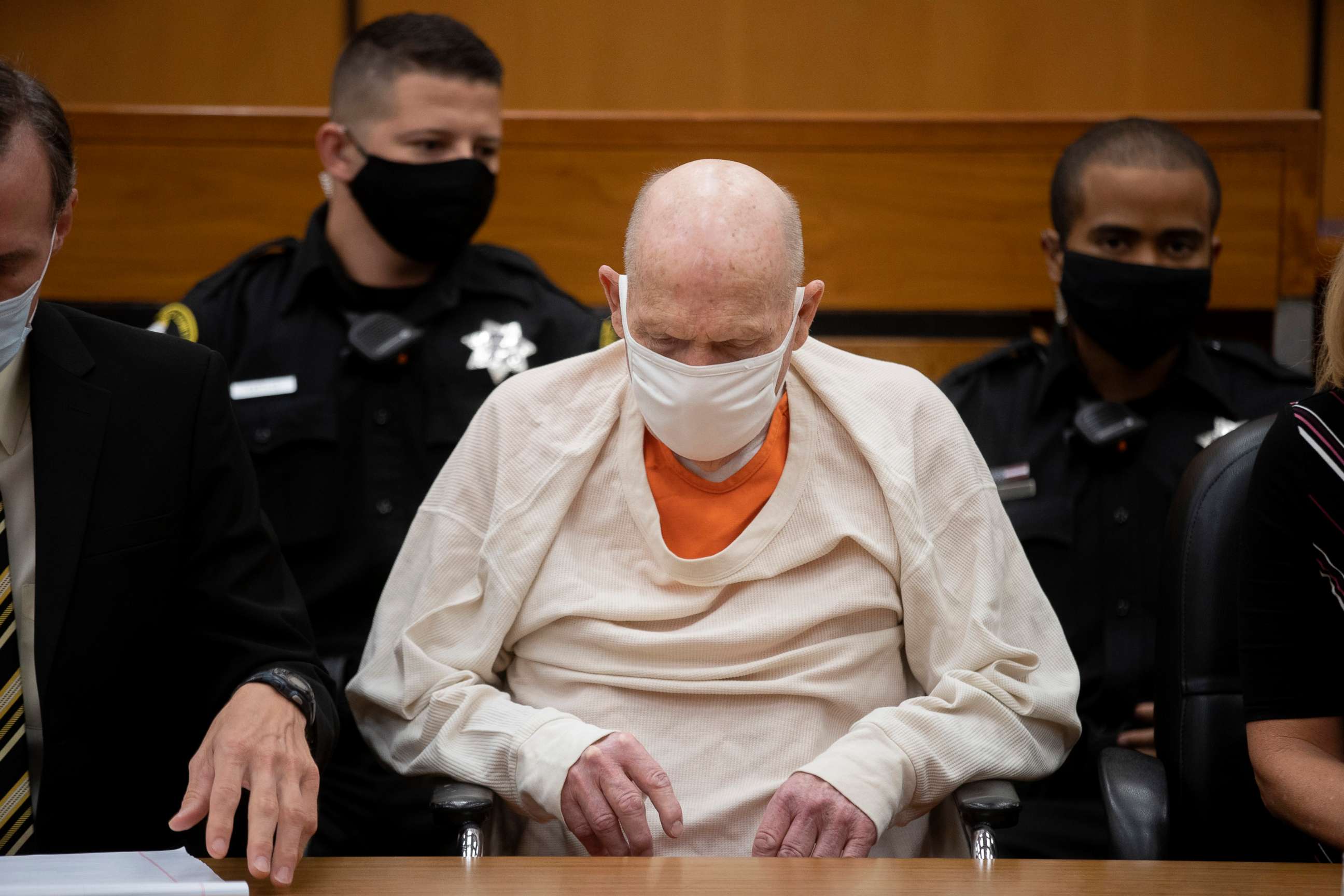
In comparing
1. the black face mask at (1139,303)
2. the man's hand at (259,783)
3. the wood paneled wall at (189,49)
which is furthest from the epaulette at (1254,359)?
the wood paneled wall at (189,49)

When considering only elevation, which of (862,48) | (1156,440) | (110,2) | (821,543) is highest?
(110,2)

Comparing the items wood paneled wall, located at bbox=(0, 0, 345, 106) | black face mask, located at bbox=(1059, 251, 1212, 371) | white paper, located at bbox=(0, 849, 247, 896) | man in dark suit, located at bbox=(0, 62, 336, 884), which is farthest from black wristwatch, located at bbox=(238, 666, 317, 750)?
wood paneled wall, located at bbox=(0, 0, 345, 106)

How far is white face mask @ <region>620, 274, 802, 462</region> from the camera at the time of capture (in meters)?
1.81

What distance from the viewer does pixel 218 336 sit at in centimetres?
284

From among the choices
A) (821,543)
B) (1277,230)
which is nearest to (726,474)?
(821,543)

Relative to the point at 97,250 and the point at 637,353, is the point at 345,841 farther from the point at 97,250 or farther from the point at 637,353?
the point at 97,250

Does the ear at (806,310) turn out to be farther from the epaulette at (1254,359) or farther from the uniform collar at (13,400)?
the epaulette at (1254,359)

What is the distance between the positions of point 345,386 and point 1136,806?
1.74 m

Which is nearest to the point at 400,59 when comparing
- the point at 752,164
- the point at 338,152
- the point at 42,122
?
the point at 338,152

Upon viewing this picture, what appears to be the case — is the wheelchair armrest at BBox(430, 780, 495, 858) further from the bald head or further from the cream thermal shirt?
the bald head

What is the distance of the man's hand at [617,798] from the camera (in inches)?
66.2

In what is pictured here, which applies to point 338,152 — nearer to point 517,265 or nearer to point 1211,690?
point 517,265

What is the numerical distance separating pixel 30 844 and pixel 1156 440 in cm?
214

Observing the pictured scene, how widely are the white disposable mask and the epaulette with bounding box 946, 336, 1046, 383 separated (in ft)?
6.06
